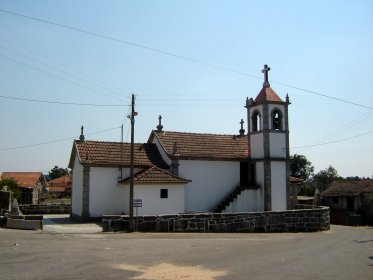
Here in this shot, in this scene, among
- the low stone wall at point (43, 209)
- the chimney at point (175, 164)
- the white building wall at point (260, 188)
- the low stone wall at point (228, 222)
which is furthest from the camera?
the low stone wall at point (43, 209)

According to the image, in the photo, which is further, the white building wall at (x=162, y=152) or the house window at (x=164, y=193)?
the white building wall at (x=162, y=152)

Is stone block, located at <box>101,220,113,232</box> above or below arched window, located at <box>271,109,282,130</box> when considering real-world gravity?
below

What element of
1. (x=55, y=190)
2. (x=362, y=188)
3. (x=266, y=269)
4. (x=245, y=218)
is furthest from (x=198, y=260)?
(x=55, y=190)

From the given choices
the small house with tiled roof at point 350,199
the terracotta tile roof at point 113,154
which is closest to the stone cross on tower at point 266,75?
the terracotta tile roof at point 113,154

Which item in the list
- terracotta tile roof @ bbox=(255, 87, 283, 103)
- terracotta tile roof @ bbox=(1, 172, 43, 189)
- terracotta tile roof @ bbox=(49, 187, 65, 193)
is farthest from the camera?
terracotta tile roof @ bbox=(49, 187, 65, 193)

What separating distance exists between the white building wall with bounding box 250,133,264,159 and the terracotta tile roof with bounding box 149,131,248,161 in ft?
2.46

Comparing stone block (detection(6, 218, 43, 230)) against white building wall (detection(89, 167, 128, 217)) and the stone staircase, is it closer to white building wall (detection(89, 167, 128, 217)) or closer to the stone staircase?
white building wall (detection(89, 167, 128, 217))

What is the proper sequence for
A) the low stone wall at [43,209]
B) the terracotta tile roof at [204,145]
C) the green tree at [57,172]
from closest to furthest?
1. the terracotta tile roof at [204,145]
2. the low stone wall at [43,209]
3. the green tree at [57,172]

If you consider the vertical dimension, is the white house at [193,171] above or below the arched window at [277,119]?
below

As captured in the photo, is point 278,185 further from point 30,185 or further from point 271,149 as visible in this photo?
point 30,185

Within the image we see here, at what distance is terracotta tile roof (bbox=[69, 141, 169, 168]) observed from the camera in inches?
1067

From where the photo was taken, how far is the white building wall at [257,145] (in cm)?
3003

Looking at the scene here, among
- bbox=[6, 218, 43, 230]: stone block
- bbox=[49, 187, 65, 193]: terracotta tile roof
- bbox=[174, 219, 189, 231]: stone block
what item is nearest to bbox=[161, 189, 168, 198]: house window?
bbox=[174, 219, 189, 231]: stone block

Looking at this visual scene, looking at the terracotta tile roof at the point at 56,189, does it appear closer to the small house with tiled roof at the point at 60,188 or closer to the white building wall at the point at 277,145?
the small house with tiled roof at the point at 60,188
